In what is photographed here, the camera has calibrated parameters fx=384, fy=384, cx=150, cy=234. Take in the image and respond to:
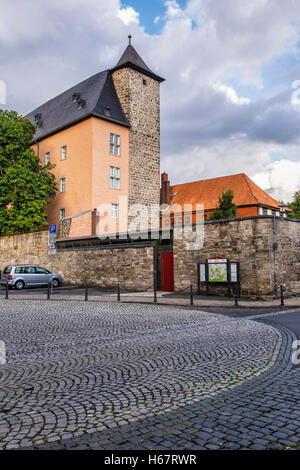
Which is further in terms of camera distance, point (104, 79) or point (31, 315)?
point (104, 79)

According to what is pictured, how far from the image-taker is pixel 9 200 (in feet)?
111

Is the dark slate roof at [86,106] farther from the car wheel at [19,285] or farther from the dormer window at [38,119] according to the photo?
the car wheel at [19,285]

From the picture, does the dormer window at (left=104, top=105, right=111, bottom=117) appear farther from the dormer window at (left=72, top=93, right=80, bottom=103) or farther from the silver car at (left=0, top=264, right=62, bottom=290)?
the silver car at (left=0, top=264, right=62, bottom=290)

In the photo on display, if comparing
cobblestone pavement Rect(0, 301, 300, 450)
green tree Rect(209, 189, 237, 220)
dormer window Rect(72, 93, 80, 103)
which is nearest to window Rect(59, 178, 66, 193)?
dormer window Rect(72, 93, 80, 103)

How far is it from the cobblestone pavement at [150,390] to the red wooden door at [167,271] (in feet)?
40.9

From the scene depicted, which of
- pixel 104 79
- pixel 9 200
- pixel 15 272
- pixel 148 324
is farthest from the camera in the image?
pixel 104 79

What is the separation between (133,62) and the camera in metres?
38.5

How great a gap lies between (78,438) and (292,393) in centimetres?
270

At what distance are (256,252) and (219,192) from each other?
1419 inches

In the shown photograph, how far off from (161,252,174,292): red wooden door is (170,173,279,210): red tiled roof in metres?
27.0

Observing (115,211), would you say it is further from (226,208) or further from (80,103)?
(80,103)

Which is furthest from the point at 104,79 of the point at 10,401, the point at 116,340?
the point at 10,401

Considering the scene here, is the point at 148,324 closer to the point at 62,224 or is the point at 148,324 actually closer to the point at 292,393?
the point at 292,393

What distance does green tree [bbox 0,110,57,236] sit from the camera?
34000mm
